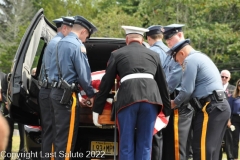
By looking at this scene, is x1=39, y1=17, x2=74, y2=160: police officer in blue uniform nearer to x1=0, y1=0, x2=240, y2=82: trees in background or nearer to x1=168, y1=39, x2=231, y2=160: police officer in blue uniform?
x1=168, y1=39, x2=231, y2=160: police officer in blue uniform

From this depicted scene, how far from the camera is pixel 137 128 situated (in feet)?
23.8

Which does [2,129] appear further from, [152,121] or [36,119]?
[36,119]

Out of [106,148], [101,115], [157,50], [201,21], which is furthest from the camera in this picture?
[201,21]

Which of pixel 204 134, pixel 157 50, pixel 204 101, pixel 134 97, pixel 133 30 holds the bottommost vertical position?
pixel 204 134

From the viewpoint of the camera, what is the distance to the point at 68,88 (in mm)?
7652

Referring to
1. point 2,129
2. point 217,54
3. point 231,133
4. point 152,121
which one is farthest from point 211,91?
point 217,54

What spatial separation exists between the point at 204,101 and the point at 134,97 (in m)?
1.09

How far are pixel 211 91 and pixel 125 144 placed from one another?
4.37 ft

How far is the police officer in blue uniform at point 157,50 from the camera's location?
8.07 m

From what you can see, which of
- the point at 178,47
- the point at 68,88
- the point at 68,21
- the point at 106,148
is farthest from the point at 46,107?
the point at 178,47

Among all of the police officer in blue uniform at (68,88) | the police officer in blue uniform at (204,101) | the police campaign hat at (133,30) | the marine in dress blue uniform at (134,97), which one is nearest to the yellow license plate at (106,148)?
the police officer in blue uniform at (68,88)

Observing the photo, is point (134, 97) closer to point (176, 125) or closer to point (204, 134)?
point (204, 134)

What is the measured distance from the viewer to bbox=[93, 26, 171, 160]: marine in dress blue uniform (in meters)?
7.10

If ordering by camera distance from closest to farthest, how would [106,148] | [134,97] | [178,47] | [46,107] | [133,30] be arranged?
[134,97] → [133,30] → [178,47] → [106,148] → [46,107]
